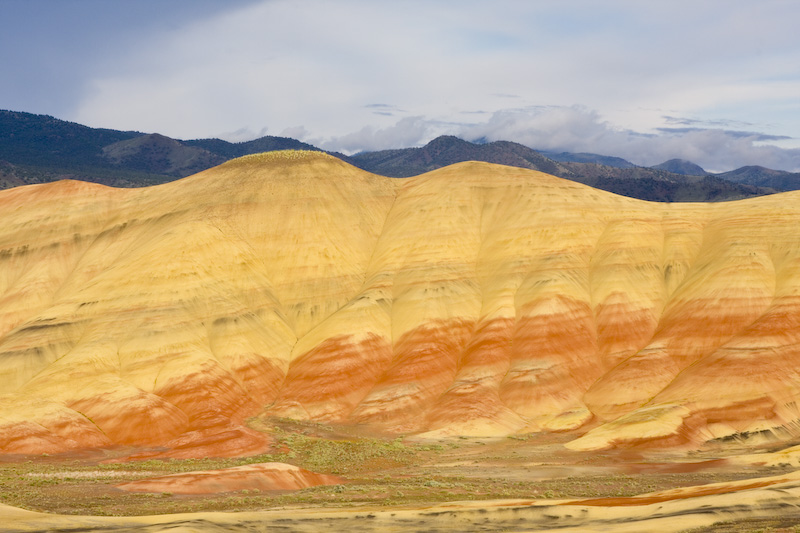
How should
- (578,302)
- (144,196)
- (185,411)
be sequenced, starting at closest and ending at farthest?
(185,411) < (578,302) < (144,196)

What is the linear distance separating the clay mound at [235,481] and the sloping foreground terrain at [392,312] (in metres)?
13.4

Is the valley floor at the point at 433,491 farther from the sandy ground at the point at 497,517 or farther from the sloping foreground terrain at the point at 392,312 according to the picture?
the sloping foreground terrain at the point at 392,312

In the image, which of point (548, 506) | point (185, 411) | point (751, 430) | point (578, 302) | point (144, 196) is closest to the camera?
point (548, 506)

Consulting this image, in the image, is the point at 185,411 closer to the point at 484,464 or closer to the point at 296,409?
the point at 296,409

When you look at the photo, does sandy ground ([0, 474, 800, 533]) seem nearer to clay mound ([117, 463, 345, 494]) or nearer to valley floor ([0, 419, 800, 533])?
valley floor ([0, 419, 800, 533])

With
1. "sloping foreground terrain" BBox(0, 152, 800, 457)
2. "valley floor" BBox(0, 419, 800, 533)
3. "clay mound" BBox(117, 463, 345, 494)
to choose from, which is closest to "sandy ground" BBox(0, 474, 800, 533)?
"valley floor" BBox(0, 419, 800, 533)

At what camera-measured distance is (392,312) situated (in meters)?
86.6

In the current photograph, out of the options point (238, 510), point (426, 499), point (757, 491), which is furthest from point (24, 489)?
point (757, 491)

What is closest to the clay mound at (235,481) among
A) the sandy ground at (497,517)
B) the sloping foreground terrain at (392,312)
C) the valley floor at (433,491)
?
the valley floor at (433,491)

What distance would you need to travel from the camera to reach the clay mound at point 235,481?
43.8 metres

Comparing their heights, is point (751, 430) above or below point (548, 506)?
below

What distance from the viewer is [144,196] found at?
107062mm

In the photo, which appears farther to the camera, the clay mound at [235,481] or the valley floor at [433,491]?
the clay mound at [235,481]

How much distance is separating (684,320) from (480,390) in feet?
82.8
